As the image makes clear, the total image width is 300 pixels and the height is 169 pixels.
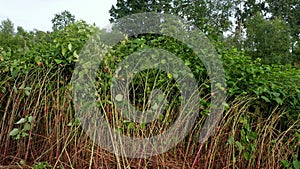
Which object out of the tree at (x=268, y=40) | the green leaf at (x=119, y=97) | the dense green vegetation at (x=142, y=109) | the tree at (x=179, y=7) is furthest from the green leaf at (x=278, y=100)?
the tree at (x=179, y=7)

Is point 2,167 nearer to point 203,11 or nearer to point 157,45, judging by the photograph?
point 157,45

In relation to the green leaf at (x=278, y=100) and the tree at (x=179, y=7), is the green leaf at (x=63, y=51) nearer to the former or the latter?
the green leaf at (x=278, y=100)

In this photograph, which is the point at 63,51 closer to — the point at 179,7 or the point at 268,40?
the point at 268,40

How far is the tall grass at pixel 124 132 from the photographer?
1.57 meters

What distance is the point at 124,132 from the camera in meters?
1.68

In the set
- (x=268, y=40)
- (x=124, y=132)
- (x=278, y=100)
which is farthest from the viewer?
(x=268, y=40)

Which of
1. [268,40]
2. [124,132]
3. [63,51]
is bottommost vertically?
[124,132]

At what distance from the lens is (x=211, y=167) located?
5.16ft

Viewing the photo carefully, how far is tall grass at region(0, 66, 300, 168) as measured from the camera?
1.57 m

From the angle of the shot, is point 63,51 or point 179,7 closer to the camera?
point 63,51

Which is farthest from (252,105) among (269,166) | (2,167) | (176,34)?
(2,167)

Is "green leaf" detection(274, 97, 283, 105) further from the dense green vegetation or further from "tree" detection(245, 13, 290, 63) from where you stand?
"tree" detection(245, 13, 290, 63)

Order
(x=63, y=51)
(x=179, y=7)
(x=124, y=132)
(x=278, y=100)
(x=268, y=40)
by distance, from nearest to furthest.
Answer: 1. (x=278, y=100)
2. (x=124, y=132)
3. (x=63, y=51)
4. (x=268, y=40)
5. (x=179, y=7)

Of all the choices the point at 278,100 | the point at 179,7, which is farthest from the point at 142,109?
the point at 179,7
